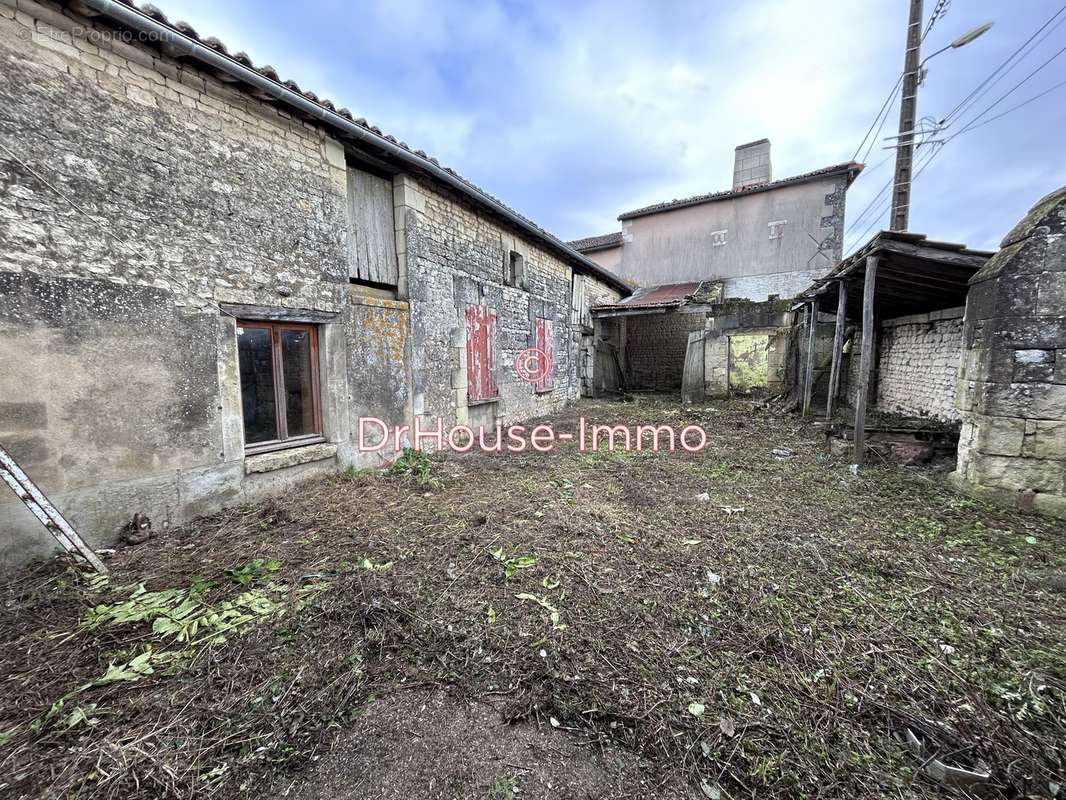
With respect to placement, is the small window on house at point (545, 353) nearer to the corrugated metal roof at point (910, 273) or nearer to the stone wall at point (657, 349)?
the corrugated metal roof at point (910, 273)

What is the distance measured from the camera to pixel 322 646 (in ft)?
7.79

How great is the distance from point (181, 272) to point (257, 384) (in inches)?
47.8

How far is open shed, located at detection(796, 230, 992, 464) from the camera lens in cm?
451

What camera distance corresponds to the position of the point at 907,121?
8617 millimetres

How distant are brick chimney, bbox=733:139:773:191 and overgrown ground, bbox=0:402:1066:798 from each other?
15850 millimetres

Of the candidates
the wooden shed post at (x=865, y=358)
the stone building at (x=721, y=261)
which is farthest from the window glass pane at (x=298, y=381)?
the stone building at (x=721, y=261)

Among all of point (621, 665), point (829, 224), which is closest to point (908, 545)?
point (621, 665)

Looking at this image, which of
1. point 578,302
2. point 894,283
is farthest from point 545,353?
point 894,283

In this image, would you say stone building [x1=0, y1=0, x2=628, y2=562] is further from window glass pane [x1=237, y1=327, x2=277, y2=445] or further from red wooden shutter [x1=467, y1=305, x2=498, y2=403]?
red wooden shutter [x1=467, y1=305, x2=498, y2=403]

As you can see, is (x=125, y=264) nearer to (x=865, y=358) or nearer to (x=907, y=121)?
(x=865, y=358)

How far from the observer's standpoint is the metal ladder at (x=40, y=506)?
8.48ft

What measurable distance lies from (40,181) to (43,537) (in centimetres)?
257

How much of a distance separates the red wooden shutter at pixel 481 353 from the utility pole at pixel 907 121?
8.88m

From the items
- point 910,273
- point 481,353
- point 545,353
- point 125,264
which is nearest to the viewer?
point 125,264
